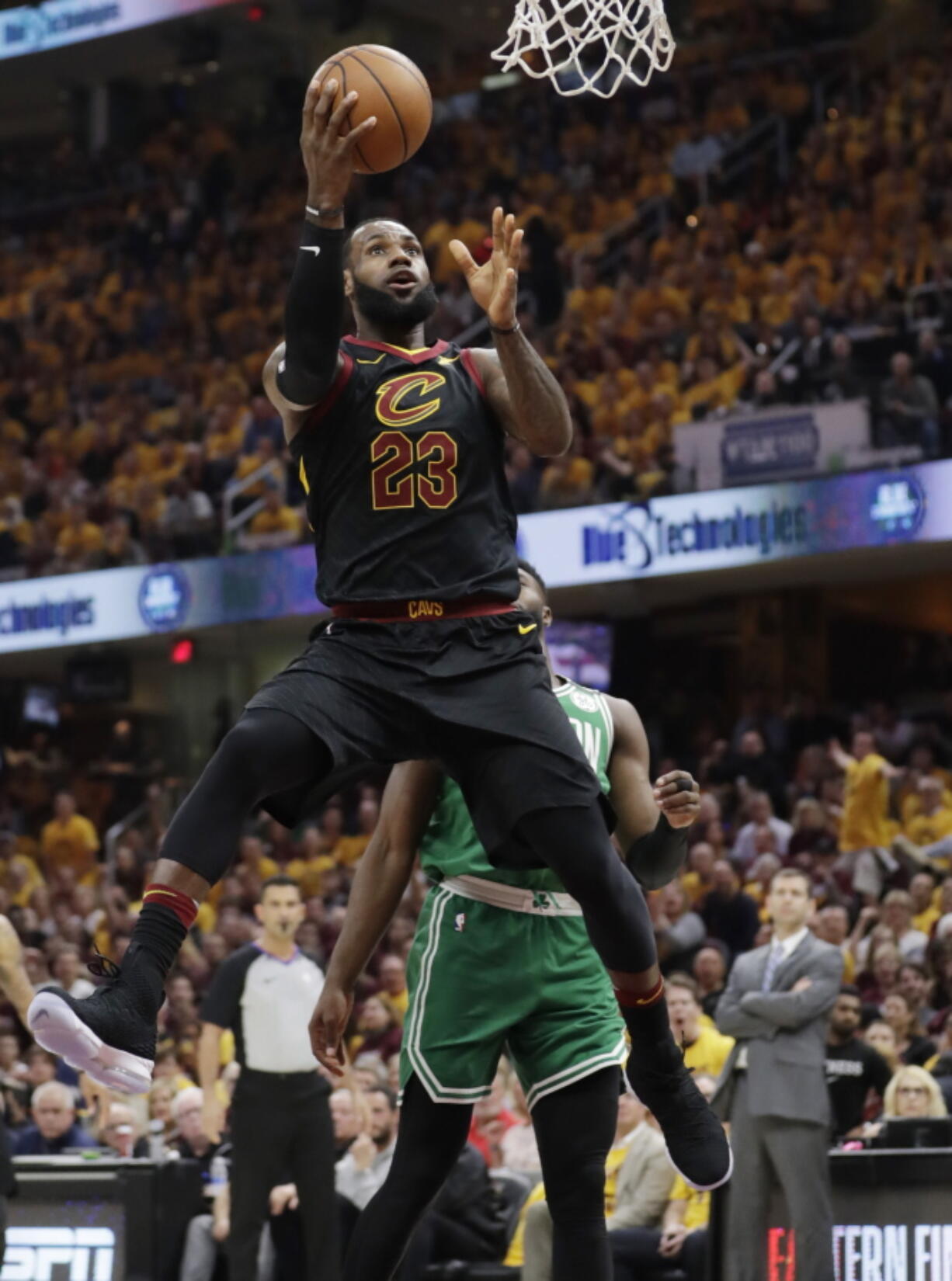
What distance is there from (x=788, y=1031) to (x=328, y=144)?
17.8 ft

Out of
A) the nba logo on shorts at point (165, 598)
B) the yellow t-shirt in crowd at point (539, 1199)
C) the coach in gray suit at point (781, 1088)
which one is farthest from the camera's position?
the nba logo on shorts at point (165, 598)

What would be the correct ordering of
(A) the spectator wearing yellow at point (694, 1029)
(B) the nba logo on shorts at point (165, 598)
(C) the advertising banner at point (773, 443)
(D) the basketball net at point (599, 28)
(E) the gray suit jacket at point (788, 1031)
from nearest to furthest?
(D) the basketball net at point (599, 28), (E) the gray suit jacket at point (788, 1031), (A) the spectator wearing yellow at point (694, 1029), (C) the advertising banner at point (773, 443), (B) the nba logo on shorts at point (165, 598)

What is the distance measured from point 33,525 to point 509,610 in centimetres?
1794

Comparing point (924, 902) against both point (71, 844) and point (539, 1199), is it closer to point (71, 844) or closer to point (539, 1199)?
point (539, 1199)

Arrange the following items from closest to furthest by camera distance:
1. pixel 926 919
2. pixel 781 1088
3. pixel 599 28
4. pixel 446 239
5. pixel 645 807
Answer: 1. pixel 645 807
2. pixel 599 28
3. pixel 781 1088
4. pixel 926 919
5. pixel 446 239

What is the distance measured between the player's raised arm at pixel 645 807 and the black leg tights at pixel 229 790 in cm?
109

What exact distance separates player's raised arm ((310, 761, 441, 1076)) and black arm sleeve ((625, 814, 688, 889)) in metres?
0.59

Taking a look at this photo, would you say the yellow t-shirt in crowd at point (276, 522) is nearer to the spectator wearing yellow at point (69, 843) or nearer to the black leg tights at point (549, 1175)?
the spectator wearing yellow at point (69, 843)

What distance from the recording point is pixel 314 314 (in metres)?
4.76

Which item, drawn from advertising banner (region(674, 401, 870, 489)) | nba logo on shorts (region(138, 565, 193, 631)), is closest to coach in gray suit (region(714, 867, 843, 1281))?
advertising banner (region(674, 401, 870, 489))

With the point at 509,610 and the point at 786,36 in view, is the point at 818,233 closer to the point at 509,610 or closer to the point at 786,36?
the point at 786,36

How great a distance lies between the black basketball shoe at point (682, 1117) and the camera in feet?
17.1

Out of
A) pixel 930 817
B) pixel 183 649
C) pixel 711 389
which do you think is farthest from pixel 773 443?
pixel 183 649

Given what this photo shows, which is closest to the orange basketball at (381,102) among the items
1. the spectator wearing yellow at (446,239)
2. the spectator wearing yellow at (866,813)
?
the spectator wearing yellow at (866,813)
